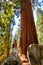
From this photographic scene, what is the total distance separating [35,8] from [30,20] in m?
1.02

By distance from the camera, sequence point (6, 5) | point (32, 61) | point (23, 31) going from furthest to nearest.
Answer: point (23, 31), point (6, 5), point (32, 61)

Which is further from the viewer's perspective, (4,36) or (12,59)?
(4,36)

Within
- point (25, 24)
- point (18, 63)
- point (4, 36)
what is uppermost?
point (25, 24)

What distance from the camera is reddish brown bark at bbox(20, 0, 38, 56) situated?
3.91 meters

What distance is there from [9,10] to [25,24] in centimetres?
52

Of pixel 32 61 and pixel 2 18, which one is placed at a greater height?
pixel 2 18


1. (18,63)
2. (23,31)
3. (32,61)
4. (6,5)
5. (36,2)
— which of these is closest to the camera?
(32,61)

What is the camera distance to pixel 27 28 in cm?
396

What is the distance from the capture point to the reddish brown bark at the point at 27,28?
3.91m

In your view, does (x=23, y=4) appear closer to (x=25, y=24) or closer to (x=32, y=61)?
(x=25, y=24)

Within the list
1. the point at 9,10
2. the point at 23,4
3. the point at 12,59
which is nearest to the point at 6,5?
the point at 9,10

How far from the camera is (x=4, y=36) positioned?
15.9 ft

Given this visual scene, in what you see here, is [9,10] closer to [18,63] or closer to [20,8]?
[20,8]

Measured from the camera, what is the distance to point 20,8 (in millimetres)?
4254
